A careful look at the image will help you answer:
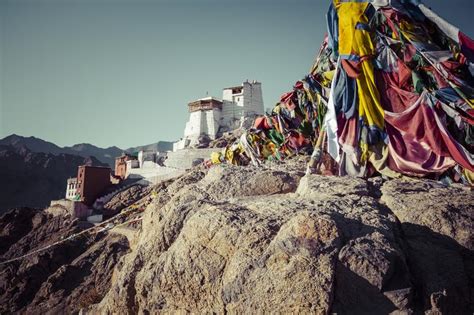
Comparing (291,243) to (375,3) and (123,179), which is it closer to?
(375,3)

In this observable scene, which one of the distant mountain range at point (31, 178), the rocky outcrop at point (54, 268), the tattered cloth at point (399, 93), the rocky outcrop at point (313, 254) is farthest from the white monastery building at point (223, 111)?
the rocky outcrop at point (313, 254)

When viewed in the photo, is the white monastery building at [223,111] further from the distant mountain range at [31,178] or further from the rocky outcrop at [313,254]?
the rocky outcrop at [313,254]

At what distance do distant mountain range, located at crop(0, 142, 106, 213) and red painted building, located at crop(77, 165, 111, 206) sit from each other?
114 ft

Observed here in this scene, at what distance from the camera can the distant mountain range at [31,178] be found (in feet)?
191

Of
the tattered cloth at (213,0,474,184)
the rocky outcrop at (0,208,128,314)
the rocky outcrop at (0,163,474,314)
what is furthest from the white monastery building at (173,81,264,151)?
the rocky outcrop at (0,163,474,314)

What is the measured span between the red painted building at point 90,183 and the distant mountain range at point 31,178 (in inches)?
1362

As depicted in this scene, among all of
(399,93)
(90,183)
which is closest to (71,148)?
(90,183)

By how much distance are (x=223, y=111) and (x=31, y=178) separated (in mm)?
40403

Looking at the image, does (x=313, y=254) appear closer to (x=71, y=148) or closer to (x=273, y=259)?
(x=273, y=259)

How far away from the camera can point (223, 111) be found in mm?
53469

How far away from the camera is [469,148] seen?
6.47 meters

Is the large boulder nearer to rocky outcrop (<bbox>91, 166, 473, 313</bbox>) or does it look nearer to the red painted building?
rocky outcrop (<bbox>91, 166, 473, 313</bbox>)

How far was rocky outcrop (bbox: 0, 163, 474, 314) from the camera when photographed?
2.86m

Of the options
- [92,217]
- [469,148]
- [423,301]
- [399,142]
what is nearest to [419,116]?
[399,142]
